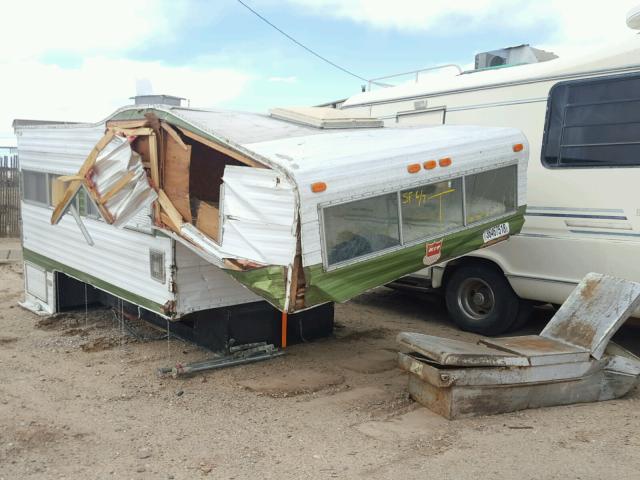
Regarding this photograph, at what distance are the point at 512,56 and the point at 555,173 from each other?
6.44 ft

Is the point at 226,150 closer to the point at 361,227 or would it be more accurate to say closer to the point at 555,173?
the point at 361,227

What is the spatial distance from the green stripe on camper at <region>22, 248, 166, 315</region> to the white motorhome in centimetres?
329

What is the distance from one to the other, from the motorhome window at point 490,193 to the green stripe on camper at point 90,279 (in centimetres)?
282

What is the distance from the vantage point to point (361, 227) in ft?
14.6

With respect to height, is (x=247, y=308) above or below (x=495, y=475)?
above

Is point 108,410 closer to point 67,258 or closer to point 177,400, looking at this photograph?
point 177,400

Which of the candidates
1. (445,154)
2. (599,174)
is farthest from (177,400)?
(599,174)

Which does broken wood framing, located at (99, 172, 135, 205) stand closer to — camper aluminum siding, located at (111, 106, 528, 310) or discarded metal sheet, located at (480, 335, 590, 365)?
camper aluminum siding, located at (111, 106, 528, 310)

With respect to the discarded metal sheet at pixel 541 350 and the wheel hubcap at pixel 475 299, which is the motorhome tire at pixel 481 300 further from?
the discarded metal sheet at pixel 541 350

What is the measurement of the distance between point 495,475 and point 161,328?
4.34m

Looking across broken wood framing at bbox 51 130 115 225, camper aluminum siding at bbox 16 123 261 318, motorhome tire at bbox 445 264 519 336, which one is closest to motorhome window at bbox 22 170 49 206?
camper aluminum siding at bbox 16 123 261 318

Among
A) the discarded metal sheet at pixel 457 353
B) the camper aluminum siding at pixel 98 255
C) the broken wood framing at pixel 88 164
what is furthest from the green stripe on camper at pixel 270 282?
the broken wood framing at pixel 88 164

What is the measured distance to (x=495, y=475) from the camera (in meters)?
3.61

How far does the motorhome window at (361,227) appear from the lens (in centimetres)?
425
